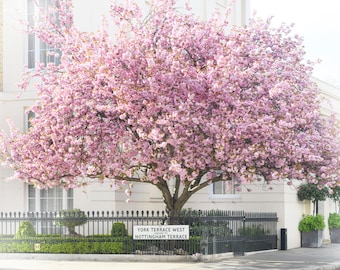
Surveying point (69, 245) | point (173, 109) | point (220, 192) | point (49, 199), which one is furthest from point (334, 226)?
point (173, 109)

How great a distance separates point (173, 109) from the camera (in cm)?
2042

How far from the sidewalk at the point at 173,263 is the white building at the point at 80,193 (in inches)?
131

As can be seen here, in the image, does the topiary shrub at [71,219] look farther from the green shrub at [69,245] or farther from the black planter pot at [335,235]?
the black planter pot at [335,235]

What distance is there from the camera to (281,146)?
2127cm

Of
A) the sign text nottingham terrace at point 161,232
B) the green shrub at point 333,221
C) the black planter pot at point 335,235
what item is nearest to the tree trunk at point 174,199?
the sign text nottingham terrace at point 161,232

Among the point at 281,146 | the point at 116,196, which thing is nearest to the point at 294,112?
the point at 281,146

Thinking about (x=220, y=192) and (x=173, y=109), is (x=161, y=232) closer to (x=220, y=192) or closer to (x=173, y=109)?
(x=173, y=109)

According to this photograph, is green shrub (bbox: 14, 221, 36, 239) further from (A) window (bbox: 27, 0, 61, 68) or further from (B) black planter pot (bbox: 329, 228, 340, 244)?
(B) black planter pot (bbox: 329, 228, 340, 244)

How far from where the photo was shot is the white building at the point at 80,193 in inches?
1096

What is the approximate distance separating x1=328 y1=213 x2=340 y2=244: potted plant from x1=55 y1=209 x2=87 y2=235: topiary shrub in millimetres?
12144

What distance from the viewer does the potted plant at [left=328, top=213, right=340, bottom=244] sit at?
110ft

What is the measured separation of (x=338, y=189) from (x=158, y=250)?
11.2 metres

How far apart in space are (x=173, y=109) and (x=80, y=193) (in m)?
8.48

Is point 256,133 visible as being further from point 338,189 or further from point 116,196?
point 338,189
